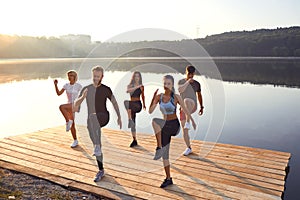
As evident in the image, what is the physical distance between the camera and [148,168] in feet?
18.5

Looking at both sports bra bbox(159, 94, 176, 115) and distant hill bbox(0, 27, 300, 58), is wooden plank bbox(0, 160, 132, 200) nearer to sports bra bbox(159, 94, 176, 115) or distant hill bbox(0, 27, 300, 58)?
sports bra bbox(159, 94, 176, 115)

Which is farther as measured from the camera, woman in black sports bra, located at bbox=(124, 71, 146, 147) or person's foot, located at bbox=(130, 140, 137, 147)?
person's foot, located at bbox=(130, 140, 137, 147)

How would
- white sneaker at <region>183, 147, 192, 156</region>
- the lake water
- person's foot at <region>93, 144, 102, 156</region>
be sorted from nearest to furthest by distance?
person's foot at <region>93, 144, 102, 156</region> → white sneaker at <region>183, 147, 192, 156</region> → the lake water

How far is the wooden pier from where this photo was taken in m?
4.74

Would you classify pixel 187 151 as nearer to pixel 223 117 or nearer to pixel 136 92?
pixel 136 92

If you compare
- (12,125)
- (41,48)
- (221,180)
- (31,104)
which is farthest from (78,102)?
(41,48)

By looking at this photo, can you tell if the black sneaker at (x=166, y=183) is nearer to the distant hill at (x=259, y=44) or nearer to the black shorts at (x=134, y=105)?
the black shorts at (x=134, y=105)

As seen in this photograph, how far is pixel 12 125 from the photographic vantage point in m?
13.0

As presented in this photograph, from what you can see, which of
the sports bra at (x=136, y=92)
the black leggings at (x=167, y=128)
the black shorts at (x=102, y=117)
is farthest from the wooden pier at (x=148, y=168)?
the sports bra at (x=136, y=92)

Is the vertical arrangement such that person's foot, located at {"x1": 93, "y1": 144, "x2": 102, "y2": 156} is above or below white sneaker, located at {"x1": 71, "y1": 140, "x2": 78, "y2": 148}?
above

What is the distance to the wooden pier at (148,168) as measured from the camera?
15.5ft

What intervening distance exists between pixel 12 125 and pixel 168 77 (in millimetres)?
10942

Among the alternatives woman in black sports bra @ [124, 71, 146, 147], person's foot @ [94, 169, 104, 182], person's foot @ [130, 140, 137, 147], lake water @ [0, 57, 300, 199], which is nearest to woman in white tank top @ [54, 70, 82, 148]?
woman in black sports bra @ [124, 71, 146, 147]

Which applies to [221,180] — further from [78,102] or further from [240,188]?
[78,102]
